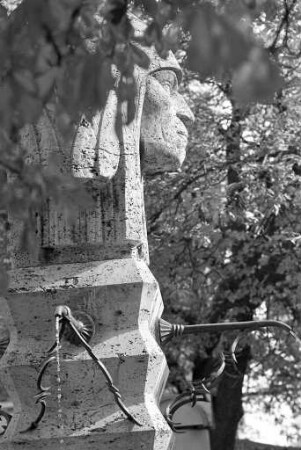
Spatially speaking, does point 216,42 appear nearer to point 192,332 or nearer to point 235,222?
point 192,332

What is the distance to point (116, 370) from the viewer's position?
204 inches

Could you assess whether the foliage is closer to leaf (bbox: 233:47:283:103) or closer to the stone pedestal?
the stone pedestal

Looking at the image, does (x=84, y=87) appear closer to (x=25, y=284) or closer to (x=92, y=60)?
(x=92, y=60)

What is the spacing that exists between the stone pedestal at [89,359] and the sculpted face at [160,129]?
2.27 ft

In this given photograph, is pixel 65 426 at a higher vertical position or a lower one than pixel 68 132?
lower

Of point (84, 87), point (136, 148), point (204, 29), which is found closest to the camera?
point (204, 29)

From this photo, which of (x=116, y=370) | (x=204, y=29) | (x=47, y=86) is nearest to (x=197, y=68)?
(x=204, y=29)

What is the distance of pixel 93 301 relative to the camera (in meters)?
5.28

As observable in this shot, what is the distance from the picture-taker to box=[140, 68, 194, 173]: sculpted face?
5.79 meters

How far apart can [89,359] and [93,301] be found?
287 mm

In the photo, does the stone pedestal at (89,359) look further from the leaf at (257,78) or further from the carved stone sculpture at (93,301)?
the leaf at (257,78)

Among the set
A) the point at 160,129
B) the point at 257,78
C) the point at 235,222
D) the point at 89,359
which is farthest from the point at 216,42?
the point at 235,222

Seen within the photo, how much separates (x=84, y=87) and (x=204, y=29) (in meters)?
0.41

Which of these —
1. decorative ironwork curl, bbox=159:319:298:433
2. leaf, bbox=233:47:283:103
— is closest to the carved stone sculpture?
decorative ironwork curl, bbox=159:319:298:433
